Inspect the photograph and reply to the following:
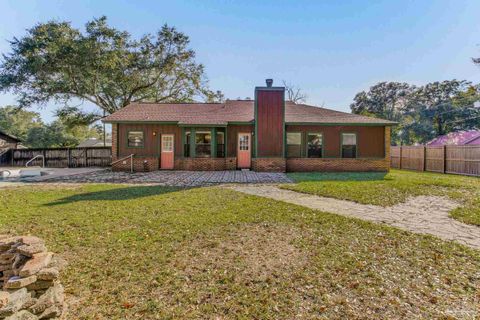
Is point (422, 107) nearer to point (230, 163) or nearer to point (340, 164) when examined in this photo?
point (340, 164)

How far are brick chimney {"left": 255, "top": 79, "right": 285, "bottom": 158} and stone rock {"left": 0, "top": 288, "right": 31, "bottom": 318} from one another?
38.9ft

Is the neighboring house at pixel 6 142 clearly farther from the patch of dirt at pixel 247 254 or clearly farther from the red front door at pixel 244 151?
the patch of dirt at pixel 247 254

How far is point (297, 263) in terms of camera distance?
3.19 meters

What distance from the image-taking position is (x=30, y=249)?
9.83 feet

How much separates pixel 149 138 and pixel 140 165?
1595 mm

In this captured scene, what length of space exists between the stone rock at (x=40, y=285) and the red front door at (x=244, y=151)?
39.4 feet

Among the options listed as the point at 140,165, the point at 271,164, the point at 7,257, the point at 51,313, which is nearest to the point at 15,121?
the point at 140,165

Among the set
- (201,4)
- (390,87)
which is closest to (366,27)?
(201,4)

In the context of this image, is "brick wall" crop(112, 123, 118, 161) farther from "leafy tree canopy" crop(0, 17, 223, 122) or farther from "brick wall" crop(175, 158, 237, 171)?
"leafy tree canopy" crop(0, 17, 223, 122)

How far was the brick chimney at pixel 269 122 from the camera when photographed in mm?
13750

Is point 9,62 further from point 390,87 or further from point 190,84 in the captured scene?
point 390,87

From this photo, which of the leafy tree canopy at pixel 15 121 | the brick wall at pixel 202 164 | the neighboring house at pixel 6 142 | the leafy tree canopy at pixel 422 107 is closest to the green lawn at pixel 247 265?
the brick wall at pixel 202 164

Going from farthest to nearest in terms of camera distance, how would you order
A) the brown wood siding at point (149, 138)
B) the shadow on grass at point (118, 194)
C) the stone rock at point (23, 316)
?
the brown wood siding at point (149, 138)
the shadow on grass at point (118, 194)
the stone rock at point (23, 316)

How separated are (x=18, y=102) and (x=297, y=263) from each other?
83.2 ft
